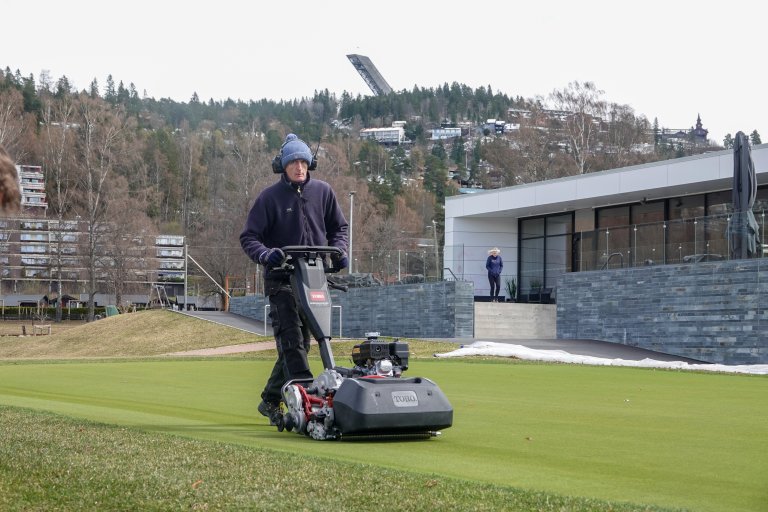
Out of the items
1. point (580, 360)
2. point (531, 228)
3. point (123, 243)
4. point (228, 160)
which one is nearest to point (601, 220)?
point (531, 228)

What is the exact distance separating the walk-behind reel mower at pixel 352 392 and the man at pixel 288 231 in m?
0.31

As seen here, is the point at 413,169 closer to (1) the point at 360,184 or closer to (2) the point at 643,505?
(1) the point at 360,184

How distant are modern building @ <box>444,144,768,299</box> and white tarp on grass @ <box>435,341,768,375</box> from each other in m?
5.21

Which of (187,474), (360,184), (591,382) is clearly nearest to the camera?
(187,474)

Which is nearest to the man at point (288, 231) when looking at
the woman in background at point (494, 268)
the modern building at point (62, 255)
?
the woman in background at point (494, 268)

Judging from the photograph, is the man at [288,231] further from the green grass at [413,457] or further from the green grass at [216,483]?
the green grass at [216,483]

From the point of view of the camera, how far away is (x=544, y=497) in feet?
15.9

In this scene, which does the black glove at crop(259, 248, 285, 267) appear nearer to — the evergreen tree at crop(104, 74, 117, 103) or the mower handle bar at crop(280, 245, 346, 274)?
the mower handle bar at crop(280, 245, 346, 274)

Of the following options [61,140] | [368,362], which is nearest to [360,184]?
[61,140]

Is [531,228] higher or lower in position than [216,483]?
higher

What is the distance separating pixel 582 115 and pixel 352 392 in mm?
66780

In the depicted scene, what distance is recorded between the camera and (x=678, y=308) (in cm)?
2762

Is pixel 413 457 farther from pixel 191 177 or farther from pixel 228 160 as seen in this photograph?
pixel 191 177

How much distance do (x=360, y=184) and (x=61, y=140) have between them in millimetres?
30558
